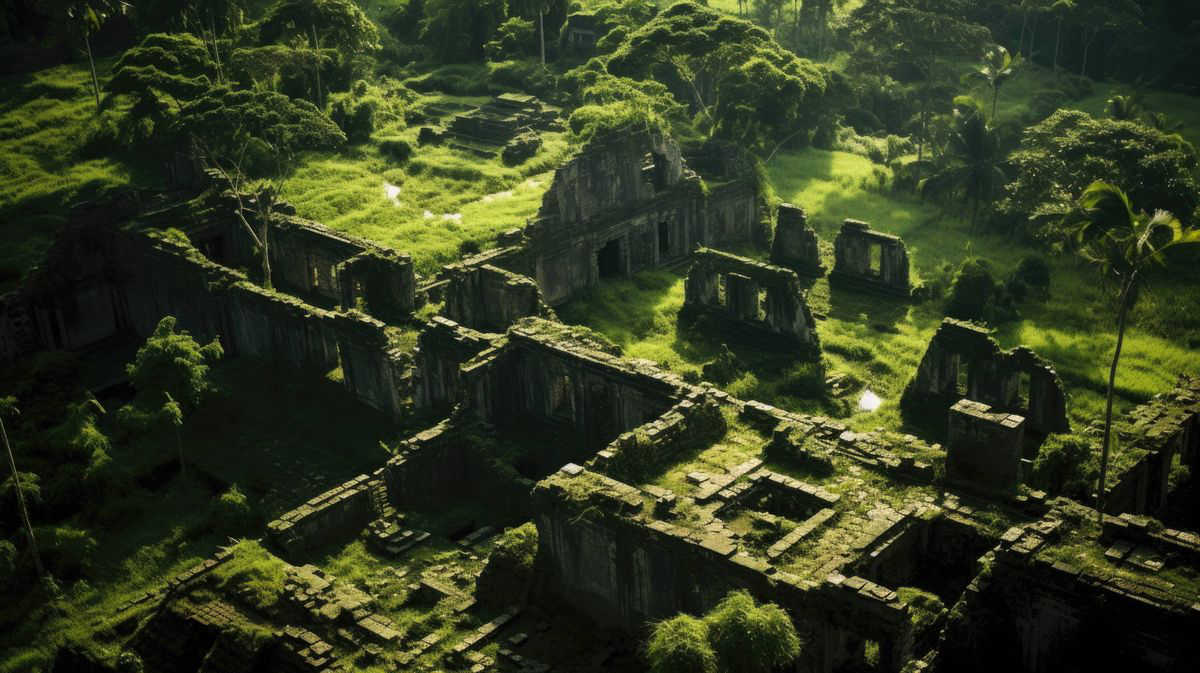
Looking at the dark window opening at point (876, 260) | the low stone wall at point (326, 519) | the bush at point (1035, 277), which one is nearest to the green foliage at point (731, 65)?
the dark window opening at point (876, 260)

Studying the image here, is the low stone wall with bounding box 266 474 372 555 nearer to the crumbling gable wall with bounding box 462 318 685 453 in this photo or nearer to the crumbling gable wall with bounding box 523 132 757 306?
the crumbling gable wall with bounding box 462 318 685 453

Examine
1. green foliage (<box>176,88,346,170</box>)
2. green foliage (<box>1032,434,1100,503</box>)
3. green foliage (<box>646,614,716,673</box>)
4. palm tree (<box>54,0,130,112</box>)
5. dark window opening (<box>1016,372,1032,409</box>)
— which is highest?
palm tree (<box>54,0,130,112</box>)

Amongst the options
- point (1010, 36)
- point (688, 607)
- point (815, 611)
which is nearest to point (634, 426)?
point (688, 607)

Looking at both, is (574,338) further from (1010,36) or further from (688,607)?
(1010,36)

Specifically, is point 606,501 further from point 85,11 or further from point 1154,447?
point 85,11

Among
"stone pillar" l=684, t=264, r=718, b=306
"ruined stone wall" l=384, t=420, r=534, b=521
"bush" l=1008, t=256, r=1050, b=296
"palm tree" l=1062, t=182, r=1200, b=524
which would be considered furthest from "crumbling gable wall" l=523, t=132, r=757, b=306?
"palm tree" l=1062, t=182, r=1200, b=524

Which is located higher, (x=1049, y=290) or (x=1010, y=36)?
(x=1010, y=36)
